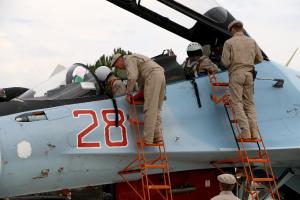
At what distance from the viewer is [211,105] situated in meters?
6.54

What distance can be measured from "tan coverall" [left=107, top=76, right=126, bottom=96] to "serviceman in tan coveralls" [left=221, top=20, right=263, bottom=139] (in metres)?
1.37

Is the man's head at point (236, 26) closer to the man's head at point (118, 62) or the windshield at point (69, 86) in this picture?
the man's head at point (118, 62)

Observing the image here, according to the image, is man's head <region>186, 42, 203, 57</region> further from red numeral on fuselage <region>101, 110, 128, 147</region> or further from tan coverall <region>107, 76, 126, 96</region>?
red numeral on fuselage <region>101, 110, 128, 147</region>

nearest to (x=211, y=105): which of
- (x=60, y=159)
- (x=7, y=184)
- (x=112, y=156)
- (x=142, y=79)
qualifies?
(x=142, y=79)

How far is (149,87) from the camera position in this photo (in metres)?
5.72

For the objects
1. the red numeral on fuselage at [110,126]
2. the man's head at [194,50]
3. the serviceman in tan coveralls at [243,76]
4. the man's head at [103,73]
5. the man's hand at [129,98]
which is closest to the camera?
the red numeral on fuselage at [110,126]

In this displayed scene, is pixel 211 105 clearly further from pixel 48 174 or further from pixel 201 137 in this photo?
pixel 48 174

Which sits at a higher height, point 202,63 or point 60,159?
point 202,63

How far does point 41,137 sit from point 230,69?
268cm

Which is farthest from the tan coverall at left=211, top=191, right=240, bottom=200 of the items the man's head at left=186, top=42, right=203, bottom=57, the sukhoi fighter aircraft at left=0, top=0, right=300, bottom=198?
the man's head at left=186, top=42, right=203, bottom=57

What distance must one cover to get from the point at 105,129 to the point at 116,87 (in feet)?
2.82

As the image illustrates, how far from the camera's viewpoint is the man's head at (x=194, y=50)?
281 inches

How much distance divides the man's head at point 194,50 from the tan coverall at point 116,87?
1228 millimetres

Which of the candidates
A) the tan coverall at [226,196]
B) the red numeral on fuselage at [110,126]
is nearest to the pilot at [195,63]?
the red numeral on fuselage at [110,126]
